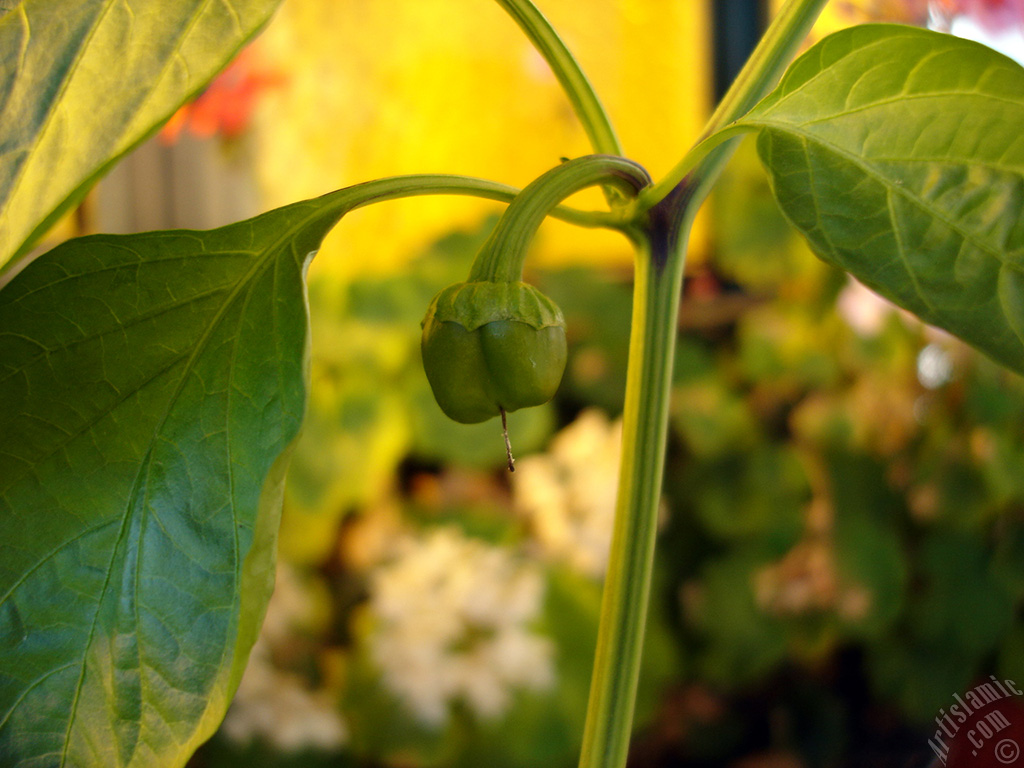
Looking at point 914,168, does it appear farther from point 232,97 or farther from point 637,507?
point 232,97

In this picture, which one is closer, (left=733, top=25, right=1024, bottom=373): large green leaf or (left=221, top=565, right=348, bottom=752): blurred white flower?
(left=733, top=25, right=1024, bottom=373): large green leaf

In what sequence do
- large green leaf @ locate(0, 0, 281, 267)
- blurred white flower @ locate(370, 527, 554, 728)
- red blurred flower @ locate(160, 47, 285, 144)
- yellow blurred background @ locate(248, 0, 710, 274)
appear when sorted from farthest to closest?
yellow blurred background @ locate(248, 0, 710, 274), red blurred flower @ locate(160, 47, 285, 144), blurred white flower @ locate(370, 527, 554, 728), large green leaf @ locate(0, 0, 281, 267)

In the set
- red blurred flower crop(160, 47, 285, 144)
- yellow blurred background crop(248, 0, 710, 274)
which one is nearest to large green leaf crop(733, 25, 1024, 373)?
red blurred flower crop(160, 47, 285, 144)

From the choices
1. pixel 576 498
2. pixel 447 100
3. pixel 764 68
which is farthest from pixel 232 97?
pixel 764 68

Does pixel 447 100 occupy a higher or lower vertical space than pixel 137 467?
higher

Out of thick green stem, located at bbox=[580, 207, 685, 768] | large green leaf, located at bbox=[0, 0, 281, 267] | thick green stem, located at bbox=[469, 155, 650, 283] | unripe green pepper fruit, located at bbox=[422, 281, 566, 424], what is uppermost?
large green leaf, located at bbox=[0, 0, 281, 267]

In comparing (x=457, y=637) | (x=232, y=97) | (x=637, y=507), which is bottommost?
(x=637, y=507)

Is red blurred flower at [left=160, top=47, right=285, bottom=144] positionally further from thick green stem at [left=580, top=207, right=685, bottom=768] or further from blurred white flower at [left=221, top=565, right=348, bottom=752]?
thick green stem at [left=580, top=207, right=685, bottom=768]
